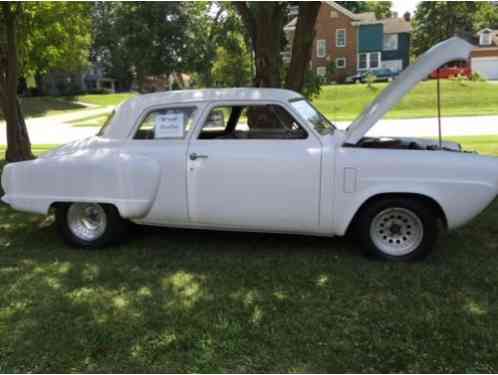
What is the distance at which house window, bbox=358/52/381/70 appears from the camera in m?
50.2

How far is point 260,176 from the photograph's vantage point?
4.53m

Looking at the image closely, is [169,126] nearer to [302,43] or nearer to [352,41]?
[302,43]

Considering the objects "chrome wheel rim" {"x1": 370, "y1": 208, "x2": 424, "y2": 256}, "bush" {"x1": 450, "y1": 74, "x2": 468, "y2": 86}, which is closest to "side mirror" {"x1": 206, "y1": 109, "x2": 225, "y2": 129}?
"chrome wheel rim" {"x1": 370, "y1": 208, "x2": 424, "y2": 256}

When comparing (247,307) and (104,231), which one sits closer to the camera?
(247,307)

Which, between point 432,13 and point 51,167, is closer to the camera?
point 51,167

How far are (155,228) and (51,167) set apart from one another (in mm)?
1460

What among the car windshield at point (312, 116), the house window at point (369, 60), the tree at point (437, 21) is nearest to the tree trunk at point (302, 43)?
the car windshield at point (312, 116)

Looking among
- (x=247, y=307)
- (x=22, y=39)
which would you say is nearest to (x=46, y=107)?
(x=22, y=39)

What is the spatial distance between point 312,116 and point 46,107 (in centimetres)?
3929

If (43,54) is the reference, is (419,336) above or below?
below

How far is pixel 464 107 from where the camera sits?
26.0 metres

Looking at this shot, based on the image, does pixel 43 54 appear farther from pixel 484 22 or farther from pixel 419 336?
pixel 484 22

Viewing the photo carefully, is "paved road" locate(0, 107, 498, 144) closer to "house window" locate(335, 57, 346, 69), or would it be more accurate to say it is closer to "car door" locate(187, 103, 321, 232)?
"car door" locate(187, 103, 321, 232)

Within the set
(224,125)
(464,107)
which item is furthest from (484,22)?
(224,125)
